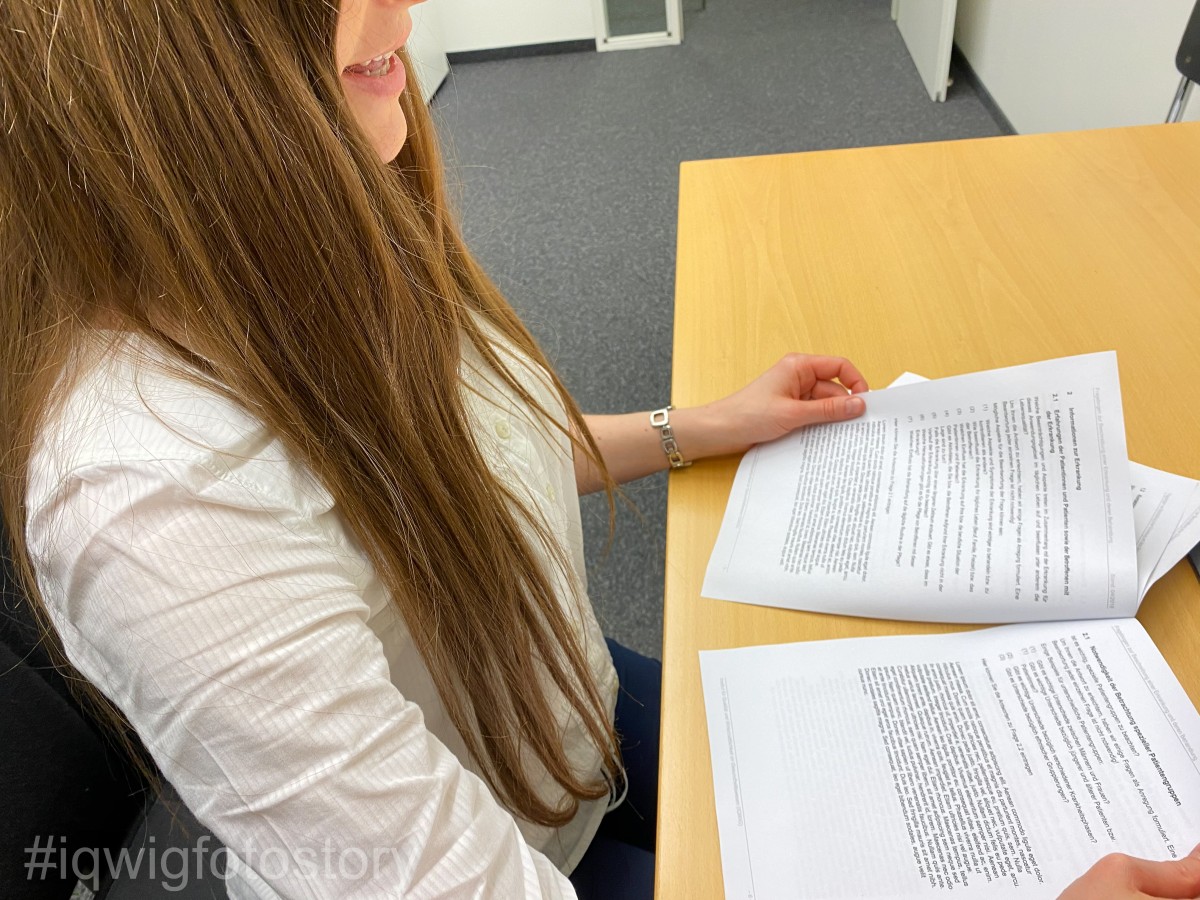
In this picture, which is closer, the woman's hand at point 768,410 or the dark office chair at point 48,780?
the dark office chair at point 48,780

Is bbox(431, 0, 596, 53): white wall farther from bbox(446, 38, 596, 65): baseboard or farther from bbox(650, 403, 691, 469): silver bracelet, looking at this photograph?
bbox(650, 403, 691, 469): silver bracelet

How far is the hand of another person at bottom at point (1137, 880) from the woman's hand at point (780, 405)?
0.37 m

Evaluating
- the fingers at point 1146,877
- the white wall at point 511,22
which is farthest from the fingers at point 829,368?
the white wall at point 511,22

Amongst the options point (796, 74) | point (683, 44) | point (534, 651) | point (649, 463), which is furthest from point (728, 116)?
point (534, 651)

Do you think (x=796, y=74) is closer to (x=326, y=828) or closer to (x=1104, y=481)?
(x=1104, y=481)

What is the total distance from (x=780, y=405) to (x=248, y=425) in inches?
17.1

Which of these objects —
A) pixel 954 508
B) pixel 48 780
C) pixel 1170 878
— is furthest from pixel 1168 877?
pixel 48 780

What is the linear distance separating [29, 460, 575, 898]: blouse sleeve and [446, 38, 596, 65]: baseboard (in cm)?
339

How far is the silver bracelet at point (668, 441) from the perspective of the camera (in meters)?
0.74

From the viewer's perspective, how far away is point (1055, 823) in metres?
0.47

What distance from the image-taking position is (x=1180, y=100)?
1.42 m

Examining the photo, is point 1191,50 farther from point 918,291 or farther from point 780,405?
point 780,405

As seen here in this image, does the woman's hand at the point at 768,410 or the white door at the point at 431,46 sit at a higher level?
the woman's hand at the point at 768,410

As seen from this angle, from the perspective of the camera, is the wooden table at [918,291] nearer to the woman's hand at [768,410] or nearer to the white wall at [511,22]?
the woman's hand at [768,410]
